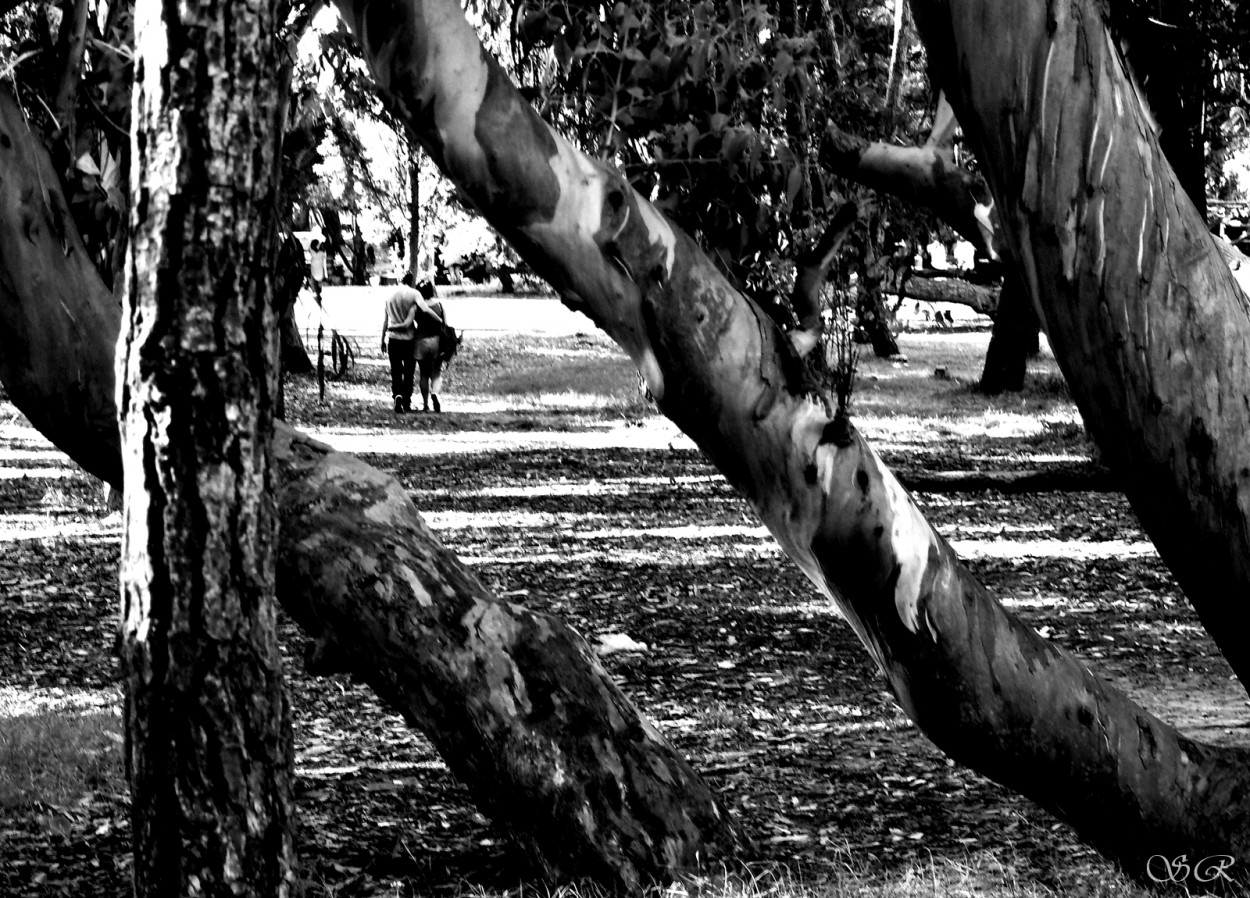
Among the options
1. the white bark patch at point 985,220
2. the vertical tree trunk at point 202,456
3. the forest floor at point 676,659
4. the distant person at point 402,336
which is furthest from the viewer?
the distant person at point 402,336

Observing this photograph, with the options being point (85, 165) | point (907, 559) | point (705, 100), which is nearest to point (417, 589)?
point (907, 559)

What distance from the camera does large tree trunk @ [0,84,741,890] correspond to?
4.67 meters

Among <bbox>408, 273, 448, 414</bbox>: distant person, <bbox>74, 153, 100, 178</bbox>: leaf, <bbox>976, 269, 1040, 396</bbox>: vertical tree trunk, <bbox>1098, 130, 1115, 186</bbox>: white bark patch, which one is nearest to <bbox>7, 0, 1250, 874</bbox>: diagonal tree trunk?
<bbox>1098, 130, 1115, 186</bbox>: white bark patch

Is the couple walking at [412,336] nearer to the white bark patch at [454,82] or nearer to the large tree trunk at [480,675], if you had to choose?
the large tree trunk at [480,675]

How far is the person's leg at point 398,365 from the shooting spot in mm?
19719

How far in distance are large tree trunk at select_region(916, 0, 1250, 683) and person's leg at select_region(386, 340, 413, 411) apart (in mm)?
16105

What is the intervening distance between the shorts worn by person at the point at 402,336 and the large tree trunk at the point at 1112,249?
1598 centimetres

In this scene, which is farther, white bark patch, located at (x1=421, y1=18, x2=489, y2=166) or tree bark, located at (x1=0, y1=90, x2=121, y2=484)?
tree bark, located at (x1=0, y1=90, x2=121, y2=484)

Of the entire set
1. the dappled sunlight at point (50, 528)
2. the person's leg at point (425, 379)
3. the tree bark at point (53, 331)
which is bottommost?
the dappled sunlight at point (50, 528)

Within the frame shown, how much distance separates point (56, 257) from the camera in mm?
5176

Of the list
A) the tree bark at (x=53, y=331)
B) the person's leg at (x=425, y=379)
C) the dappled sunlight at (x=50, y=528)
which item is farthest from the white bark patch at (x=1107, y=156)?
the person's leg at (x=425, y=379)

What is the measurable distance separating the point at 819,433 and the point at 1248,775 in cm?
186

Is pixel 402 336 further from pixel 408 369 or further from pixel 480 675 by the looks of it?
pixel 480 675

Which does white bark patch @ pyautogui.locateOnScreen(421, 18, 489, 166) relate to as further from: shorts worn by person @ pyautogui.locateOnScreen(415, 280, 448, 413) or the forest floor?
shorts worn by person @ pyautogui.locateOnScreen(415, 280, 448, 413)
